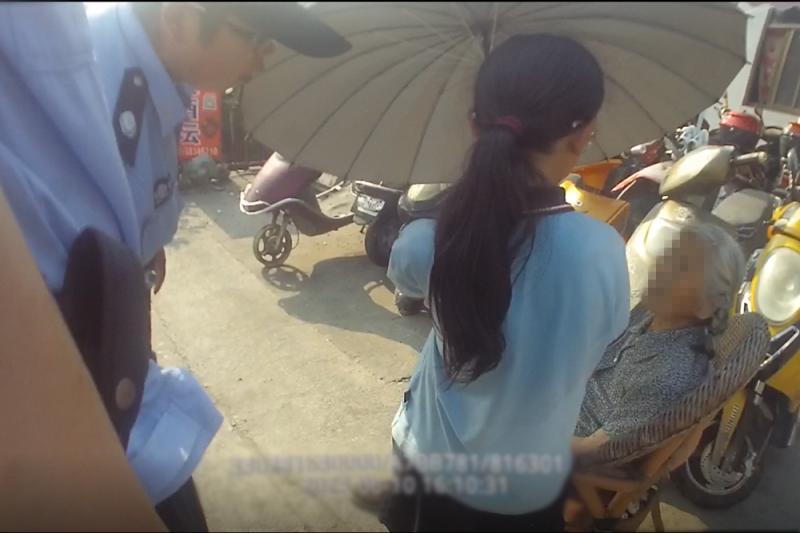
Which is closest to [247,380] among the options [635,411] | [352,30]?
[635,411]

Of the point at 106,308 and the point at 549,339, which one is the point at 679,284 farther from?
the point at 106,308

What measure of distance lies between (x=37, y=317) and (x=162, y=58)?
1.12 feet

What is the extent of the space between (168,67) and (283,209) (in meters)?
1.04

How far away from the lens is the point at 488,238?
96 centimetres

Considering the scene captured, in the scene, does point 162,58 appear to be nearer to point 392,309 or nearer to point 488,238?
point 488,238

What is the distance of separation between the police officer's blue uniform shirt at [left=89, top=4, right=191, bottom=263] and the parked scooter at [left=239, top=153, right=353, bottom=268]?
332mm

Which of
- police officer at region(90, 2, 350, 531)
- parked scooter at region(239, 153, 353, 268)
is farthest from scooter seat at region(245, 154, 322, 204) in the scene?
police officer at region(90, 2, 350, 531)

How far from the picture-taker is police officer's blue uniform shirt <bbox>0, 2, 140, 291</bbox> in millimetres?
901

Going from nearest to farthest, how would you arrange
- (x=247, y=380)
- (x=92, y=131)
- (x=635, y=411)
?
(x=92, y=131)
(x=635, y=411)
(x=247, y=380)

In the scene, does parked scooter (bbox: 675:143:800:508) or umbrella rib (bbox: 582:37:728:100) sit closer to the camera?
umbrella rib (bbox: 582:37:728:100)

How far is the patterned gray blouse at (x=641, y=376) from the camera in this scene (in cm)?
159

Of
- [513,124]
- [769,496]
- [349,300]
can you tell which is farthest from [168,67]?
[769,496]

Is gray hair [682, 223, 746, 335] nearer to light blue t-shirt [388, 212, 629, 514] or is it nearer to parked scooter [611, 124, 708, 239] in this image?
light blue t-shirt [388, 212, 629, 514]

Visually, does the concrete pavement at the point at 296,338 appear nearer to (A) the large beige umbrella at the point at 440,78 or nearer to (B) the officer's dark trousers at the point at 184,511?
(B) the officer's dark trousers at the point at 184,511
